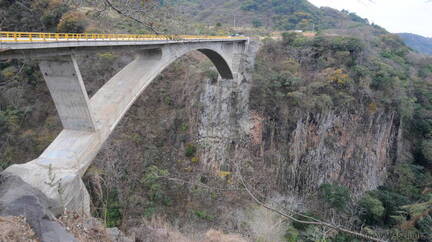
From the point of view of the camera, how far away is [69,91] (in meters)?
10.3

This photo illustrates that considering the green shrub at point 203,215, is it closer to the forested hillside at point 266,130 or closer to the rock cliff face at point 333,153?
the forested hillside at point 266,130

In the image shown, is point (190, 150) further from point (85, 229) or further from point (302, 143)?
point (85, 229)

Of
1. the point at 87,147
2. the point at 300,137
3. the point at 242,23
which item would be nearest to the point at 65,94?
the point at 87,147

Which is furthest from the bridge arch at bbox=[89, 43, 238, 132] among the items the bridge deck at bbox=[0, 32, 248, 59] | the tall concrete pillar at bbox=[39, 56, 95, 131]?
the bridge deck at bbox=[0, 32, 248, 59]

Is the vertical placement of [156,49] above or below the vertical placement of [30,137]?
above

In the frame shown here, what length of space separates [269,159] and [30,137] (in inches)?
625

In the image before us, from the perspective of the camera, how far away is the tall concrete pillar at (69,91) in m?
9.82

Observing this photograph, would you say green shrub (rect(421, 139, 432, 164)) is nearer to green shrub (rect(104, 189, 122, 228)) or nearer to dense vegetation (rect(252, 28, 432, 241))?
dense vegetation (rect(252, 28, 432, 241))

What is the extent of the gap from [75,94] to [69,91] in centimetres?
25

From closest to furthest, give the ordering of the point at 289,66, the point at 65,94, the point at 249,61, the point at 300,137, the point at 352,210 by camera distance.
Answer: the point at 65,94 < the point at 352,210 < the point at 300,137 < the point at 289,66 < the point at 249,61

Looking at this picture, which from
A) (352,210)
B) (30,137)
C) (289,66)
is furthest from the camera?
(289,66)

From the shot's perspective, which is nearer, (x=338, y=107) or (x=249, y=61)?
(x=338, y=107)

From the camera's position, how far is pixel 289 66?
2097cm

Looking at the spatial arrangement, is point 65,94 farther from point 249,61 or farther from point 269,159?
point 249,61
